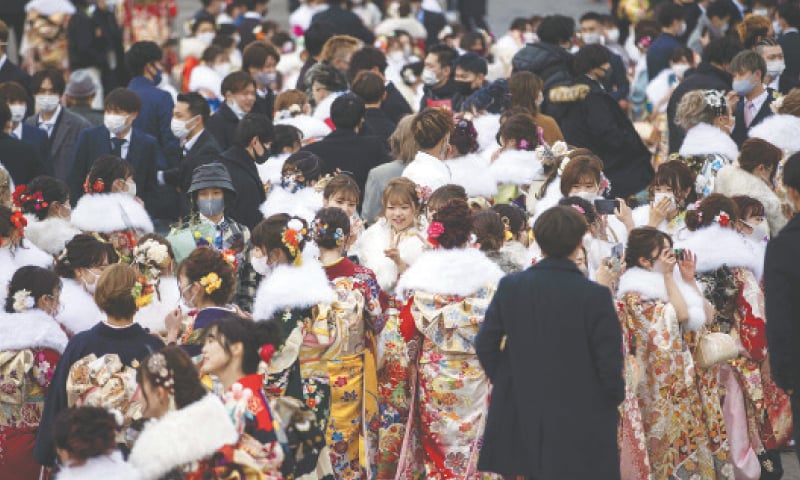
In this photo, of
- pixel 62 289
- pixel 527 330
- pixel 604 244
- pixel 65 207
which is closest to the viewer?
pixel 527 330

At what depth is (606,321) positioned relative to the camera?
543cm

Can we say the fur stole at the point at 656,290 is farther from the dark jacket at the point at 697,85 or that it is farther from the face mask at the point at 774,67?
the face mask at the point at 774,67

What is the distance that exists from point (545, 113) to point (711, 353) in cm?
463

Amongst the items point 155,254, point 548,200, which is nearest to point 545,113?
point 548,200

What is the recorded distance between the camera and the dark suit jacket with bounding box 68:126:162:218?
31.3ft

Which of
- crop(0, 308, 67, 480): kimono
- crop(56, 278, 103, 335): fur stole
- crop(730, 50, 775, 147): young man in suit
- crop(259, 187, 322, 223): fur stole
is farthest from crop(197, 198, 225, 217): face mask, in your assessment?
crop(730, 50, 775, 147): young man in suit

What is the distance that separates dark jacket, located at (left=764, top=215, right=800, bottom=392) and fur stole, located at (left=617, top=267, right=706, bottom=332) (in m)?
1.01

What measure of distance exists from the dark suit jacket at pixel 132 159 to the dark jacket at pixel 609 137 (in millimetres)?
3470

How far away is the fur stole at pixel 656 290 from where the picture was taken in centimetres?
692

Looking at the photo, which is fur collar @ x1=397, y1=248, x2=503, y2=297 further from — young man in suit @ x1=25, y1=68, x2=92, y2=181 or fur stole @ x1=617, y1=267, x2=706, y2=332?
young man in suit @ x1=25, y1=68, x2=92, y2=181

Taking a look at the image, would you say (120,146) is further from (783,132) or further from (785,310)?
(785,310)

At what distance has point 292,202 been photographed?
28.1 feet

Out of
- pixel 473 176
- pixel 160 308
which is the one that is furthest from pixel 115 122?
pixel 160 308

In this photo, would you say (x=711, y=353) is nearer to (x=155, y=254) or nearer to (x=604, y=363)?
(x=604, y=363)
